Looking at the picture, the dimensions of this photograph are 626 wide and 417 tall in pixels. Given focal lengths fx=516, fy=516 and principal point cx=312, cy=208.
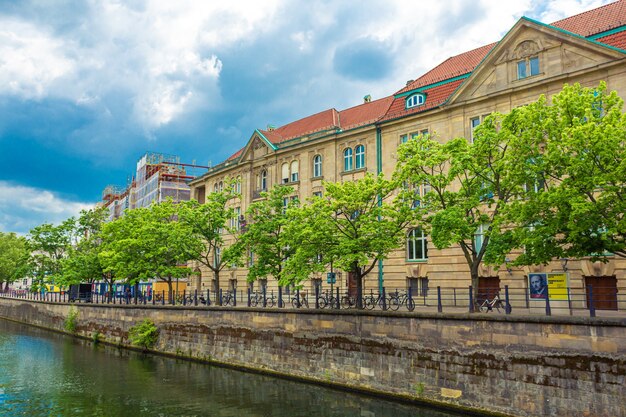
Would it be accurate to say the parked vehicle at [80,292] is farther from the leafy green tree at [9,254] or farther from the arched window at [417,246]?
the arched window at [417,246]

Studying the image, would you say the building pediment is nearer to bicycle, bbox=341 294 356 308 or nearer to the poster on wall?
the poster on wall

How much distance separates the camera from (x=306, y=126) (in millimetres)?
45938

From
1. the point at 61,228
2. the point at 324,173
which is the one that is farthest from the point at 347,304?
the point at 61,228

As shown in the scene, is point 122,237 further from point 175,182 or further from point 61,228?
point 175,182

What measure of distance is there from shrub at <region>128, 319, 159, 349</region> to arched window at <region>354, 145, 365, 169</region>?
18.1 meters

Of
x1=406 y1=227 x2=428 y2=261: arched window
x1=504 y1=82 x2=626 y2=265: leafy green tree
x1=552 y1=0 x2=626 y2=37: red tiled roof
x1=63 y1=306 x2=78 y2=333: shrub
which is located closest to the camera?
x1=504 y1=82 x2=626 y2=265: leafy green tree

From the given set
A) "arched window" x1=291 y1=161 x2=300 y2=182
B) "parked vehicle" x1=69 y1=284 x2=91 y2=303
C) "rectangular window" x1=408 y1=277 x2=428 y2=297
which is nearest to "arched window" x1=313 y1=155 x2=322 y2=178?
"arched window" x1=291 y1=161 x2=300 y2=182

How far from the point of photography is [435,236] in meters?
20.9

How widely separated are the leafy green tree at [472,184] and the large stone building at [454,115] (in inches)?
293

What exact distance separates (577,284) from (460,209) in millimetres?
9802

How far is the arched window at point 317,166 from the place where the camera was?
40.3 meters

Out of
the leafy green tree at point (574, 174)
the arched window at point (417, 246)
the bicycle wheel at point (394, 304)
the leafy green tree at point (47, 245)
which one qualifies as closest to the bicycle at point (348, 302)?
the bicycle wheel at point (394, 304)

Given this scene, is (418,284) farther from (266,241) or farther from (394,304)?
(266,241)

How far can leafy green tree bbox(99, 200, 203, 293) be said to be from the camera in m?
34.9
